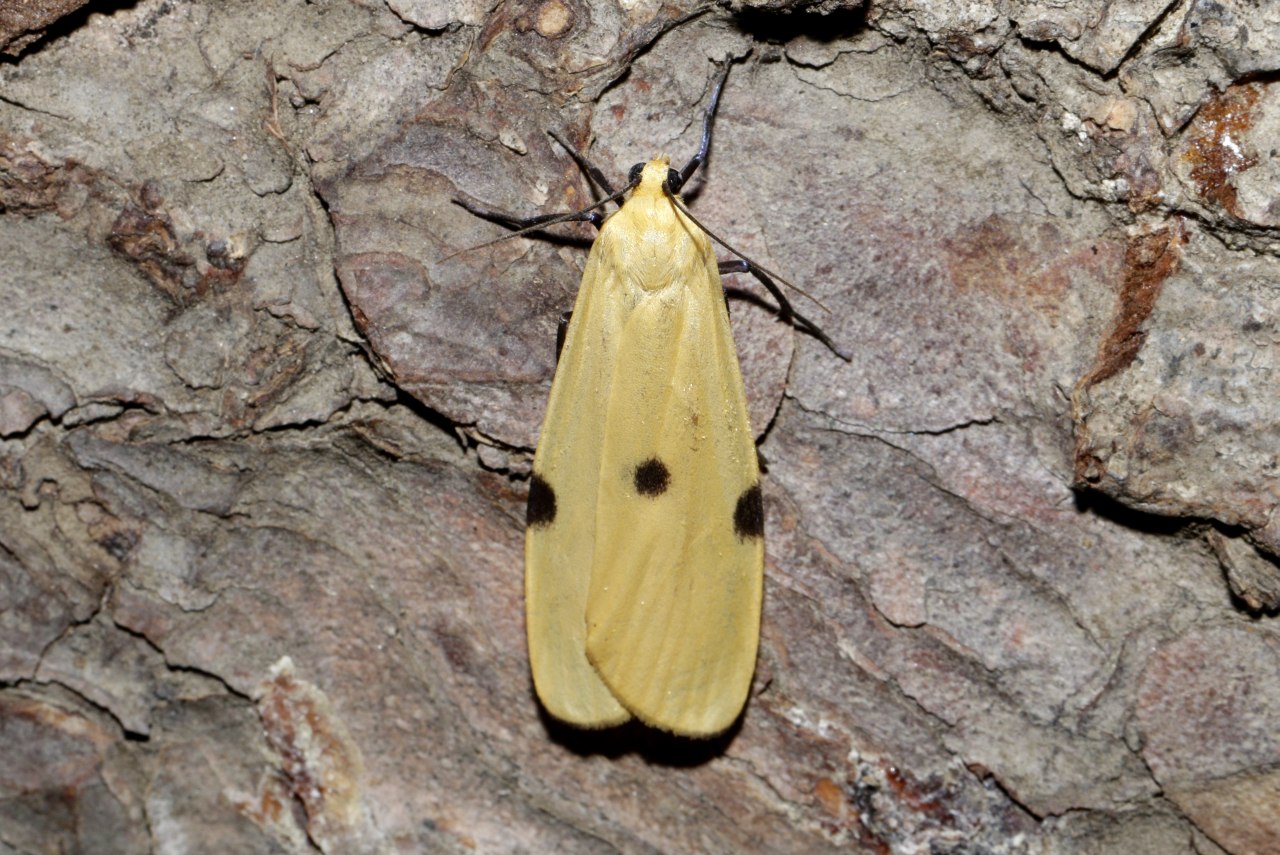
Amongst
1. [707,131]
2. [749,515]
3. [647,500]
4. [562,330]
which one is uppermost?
[707,131]

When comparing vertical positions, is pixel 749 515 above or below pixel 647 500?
above

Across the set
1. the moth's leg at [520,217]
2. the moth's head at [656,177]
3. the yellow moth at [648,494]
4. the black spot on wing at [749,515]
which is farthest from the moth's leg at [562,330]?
the black spot on wing at [749,515]

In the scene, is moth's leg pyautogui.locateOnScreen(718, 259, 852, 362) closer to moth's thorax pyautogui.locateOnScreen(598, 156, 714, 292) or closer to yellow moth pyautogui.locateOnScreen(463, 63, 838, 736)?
yellow moth pyautogui.locateOnScreen(463, 63, 838, 736)

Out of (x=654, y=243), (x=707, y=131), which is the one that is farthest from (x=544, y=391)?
A: (x=707, y=131)

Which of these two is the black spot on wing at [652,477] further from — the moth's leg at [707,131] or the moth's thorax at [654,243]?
the moth's leg at [707,131]

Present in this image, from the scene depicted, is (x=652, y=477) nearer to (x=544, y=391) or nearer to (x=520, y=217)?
(x=544, y=391)

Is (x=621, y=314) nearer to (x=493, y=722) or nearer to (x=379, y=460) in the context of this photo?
(x=379, y=460)

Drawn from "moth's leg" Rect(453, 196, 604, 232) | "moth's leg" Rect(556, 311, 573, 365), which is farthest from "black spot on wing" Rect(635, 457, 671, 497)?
"moth's leg" Rect(453, 196, 604, 232)
